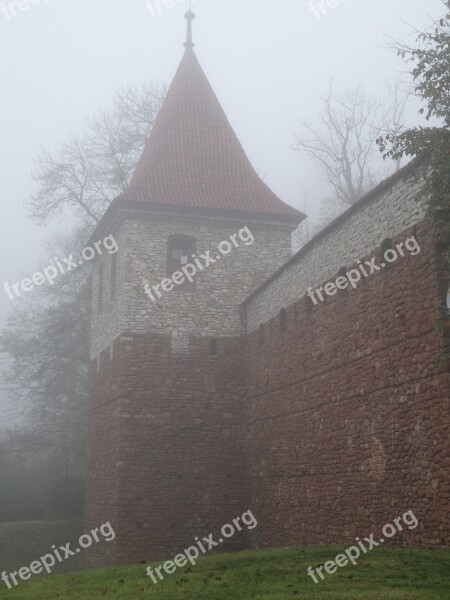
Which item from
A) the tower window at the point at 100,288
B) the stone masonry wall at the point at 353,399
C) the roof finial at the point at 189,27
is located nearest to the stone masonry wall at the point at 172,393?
the stone masonry wall at the point at 353,399

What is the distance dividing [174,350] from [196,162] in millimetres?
5508

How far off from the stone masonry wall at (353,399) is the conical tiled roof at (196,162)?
359 cm

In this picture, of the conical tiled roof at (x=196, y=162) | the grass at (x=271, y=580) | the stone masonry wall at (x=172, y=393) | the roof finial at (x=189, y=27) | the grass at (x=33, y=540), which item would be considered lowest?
the grass at (x=271, y=580)

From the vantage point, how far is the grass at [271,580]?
8.51 meters

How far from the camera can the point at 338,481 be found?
518 inches

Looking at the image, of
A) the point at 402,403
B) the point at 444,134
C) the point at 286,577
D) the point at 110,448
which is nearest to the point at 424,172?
the point at 444,134

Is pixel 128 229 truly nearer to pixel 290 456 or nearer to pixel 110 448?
pixel 110 448

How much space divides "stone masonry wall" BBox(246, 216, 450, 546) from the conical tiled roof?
359cm

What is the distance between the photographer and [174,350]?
18.5 meters

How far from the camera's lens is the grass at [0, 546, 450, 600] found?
27.9ft

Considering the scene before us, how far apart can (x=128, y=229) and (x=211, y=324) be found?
3042mm

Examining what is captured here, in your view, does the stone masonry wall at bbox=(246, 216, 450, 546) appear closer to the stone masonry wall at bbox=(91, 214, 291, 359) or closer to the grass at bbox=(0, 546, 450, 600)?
the grass at bbox=(0, 546, 450, 600)

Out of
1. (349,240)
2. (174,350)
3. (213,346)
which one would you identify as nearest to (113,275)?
(174,350)

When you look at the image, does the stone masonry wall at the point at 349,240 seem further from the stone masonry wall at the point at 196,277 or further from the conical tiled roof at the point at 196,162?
the conical tiled roof at the point at 196,162
